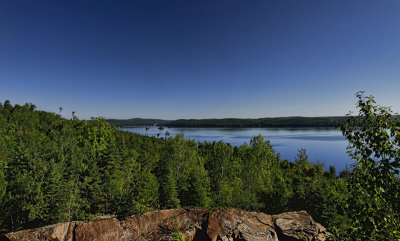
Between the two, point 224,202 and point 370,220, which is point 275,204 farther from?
point 370,220

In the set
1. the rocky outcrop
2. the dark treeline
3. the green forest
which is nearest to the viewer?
the green forest

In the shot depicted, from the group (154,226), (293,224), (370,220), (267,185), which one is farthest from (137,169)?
(370,220)

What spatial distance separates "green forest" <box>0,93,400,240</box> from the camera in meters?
5.23

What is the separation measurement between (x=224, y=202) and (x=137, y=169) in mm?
15723

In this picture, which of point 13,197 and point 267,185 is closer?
point 13,197

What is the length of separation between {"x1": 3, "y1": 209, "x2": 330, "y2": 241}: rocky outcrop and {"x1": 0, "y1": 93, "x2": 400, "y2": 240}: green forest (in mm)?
2550

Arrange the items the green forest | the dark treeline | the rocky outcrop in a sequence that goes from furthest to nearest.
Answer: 1. the dark treeline
2. the rocky outcrop
3. the green forest

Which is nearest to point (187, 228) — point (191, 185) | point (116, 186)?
point (116, 186)

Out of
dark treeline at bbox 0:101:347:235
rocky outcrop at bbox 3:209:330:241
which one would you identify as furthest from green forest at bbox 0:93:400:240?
rocky outcrop at bbox 3:209:330:241

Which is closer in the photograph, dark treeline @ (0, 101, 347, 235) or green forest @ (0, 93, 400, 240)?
green forest @ (0, 93, 400, 240)

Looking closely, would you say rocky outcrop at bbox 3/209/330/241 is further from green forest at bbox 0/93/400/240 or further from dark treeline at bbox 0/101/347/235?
dark treeline at bbox 0/101/347/235

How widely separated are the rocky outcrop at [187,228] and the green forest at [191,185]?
2.55 metres

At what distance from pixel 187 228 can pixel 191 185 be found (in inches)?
660

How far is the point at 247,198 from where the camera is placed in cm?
3444
